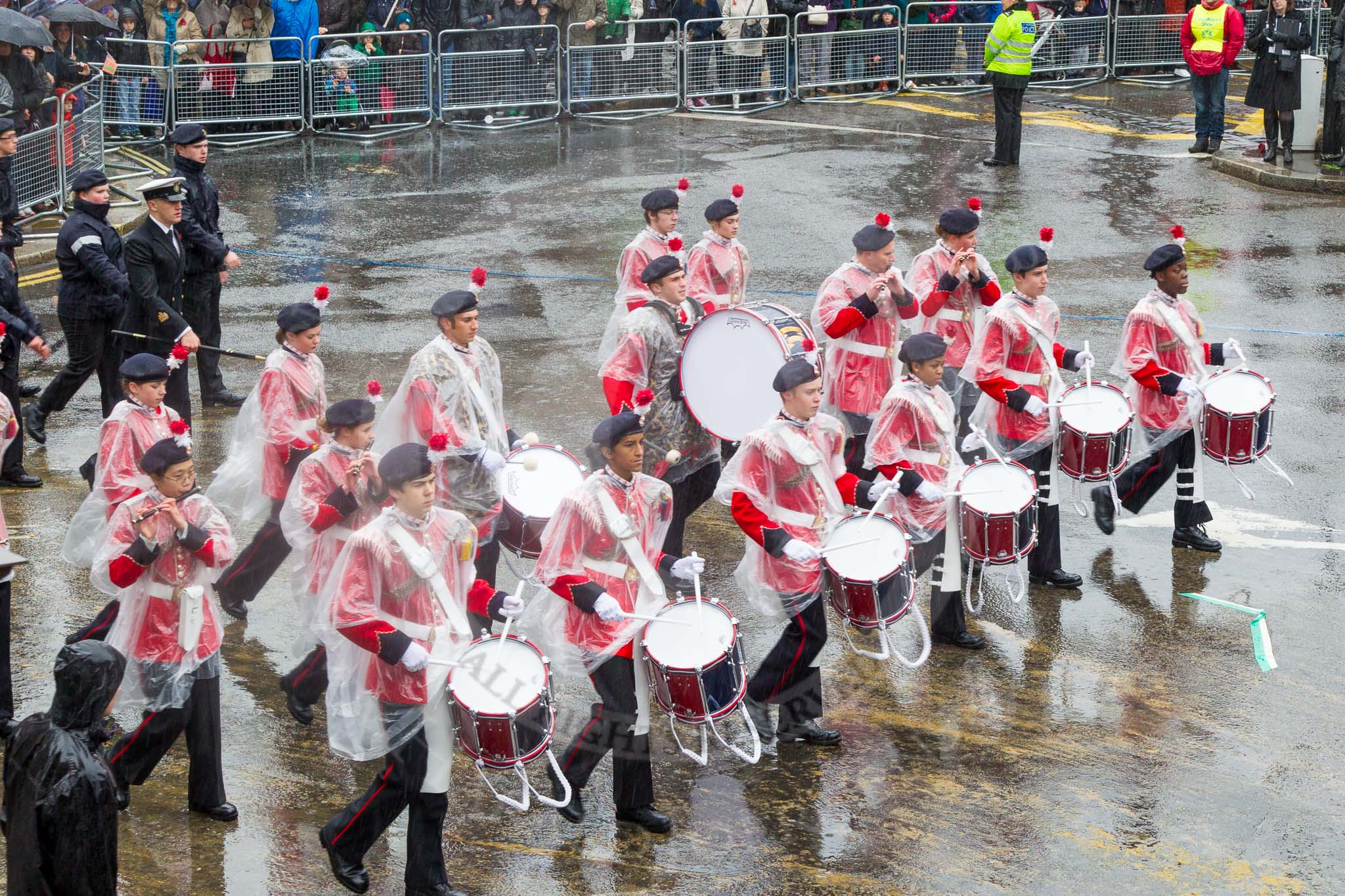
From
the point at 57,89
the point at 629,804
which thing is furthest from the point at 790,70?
the point at 629,804

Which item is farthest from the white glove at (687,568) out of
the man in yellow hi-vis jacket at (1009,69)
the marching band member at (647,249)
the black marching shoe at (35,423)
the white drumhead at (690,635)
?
the man in yellow hi-vis jacket at (1009,69)

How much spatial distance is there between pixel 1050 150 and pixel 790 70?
4144mm

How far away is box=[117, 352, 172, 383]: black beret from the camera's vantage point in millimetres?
7793

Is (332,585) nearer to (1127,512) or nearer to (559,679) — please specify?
(559,679)

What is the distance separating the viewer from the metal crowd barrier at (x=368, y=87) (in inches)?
803

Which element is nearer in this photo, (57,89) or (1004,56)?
(57,89)

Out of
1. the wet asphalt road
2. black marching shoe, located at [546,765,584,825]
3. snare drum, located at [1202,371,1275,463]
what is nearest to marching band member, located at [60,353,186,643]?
the wet asphalt road

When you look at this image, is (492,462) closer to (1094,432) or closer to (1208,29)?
(1094,432)

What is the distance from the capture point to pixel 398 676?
627 cm

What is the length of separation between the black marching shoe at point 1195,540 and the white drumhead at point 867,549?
2992 millimetres

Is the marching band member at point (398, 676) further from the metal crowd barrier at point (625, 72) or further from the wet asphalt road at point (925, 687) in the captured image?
the metal crowd barrier at point (625, 72)

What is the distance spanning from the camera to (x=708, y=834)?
6.82 m

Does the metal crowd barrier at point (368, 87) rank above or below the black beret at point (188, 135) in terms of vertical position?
above

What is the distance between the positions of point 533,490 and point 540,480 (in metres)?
0.07
